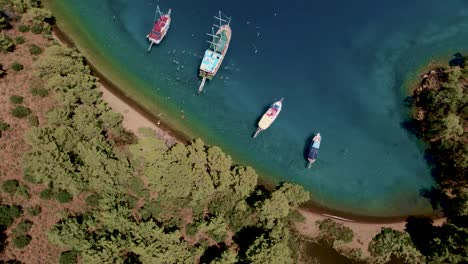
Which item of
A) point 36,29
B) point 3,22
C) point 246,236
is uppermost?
point 36,29

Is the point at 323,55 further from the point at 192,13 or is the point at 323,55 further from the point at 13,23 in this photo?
the point at 13,23

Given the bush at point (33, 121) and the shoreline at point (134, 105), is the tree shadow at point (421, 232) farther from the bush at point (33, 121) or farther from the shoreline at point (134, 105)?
the bush at point (33, 121)

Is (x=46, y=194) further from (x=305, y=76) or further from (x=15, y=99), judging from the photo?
(x=305, y=76)

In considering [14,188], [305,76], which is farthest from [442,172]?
[14,188]

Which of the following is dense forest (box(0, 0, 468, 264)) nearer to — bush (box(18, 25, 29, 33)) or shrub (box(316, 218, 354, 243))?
shrub (box(316, 218, 354, 243))

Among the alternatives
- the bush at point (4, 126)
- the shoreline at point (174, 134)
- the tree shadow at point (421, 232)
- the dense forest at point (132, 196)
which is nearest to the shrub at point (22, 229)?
the dense forest at point (132, 196)

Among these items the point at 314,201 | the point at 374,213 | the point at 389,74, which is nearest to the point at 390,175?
the point at 374,213
